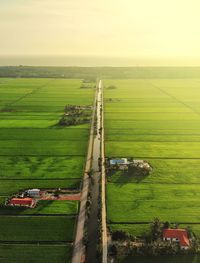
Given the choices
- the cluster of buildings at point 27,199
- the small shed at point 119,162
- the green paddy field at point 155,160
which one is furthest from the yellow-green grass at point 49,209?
the small shed at point 119,162

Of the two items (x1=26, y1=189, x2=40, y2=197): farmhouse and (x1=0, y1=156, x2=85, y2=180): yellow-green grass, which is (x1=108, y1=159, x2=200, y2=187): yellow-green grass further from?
(x1=26, y1=189, x2=40, y2=197): farmhouse

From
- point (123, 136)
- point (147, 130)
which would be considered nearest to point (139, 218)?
point (123, 136)

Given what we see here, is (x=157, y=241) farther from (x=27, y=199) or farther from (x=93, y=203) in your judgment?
(x=27, y=199)

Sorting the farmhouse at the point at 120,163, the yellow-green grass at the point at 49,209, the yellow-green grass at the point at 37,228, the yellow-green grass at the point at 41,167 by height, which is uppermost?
the farmhouse at the point at 120,163

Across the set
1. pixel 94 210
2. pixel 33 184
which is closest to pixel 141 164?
pixel 94 210

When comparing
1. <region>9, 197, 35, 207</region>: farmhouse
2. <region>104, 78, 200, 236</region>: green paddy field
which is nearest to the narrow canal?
<region>104, 78, 200, 236</region>: green paddy field

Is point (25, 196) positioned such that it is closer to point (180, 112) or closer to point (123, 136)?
point (123, 136)

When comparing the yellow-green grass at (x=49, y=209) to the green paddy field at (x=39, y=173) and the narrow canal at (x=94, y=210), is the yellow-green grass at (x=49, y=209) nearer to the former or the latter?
the green paddy field at (x=39, y=173)
